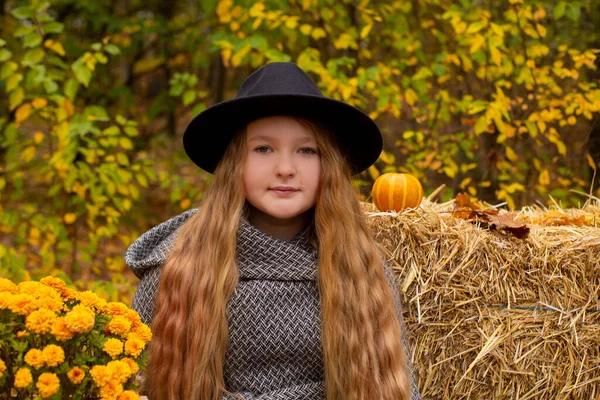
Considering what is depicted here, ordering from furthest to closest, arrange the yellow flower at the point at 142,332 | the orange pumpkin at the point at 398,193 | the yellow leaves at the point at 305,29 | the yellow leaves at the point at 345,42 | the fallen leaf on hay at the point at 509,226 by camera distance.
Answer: the yellow leaves at the point at 345,42 → the yellow leaves at the point at 305,29 → the orange pumpkin at the point at 398,193 → the fallen leaf on hay at the point at 509,226 → the yellow flower at the point at 142,332

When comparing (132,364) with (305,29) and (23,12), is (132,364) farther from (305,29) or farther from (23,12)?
(305,29)

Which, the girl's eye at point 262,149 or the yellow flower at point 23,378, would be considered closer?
the yellow flower at point 23,378

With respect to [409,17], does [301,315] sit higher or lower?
lower

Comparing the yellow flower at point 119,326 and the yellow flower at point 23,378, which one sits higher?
the yellow flower at point 119,326

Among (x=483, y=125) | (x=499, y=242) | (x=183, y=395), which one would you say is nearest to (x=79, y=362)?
(x=183, y=395)

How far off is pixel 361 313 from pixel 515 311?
663mm

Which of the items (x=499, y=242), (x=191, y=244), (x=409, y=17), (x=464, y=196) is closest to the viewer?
(x=191, y=244)

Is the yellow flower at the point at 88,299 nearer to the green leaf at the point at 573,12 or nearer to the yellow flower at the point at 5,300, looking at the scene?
the yellow flower at the point at 5,300

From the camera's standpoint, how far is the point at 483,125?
4.35 meters

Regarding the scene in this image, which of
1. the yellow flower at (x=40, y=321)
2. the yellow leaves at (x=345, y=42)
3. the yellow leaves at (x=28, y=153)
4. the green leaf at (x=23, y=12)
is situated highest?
the yellow leaves at (x=345, y=42)

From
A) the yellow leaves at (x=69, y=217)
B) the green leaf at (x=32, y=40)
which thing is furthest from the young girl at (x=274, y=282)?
the yellow leaves at (x=69, y=217)

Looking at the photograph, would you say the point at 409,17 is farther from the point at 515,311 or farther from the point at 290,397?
the point at 290,397

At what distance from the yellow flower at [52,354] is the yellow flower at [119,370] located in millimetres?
93

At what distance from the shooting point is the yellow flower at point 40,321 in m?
1.38
